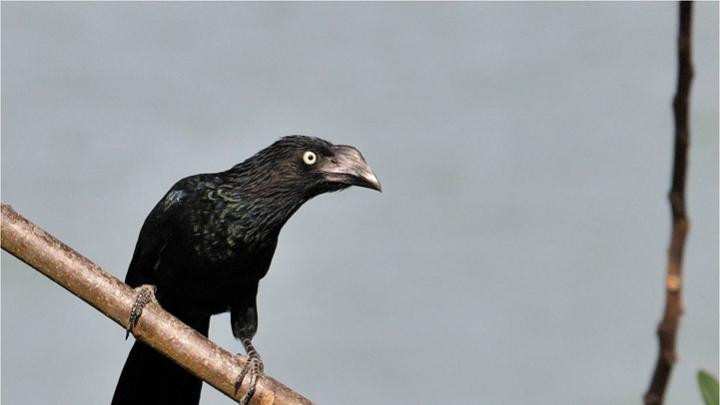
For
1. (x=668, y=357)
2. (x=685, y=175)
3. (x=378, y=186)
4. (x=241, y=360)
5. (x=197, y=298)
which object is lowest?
(x=668, y=357)

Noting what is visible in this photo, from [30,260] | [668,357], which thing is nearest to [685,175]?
[668,357]

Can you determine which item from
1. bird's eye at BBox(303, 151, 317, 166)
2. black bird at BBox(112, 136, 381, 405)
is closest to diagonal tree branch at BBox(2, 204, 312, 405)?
black bird at BBox(112, 136, 381, 405)

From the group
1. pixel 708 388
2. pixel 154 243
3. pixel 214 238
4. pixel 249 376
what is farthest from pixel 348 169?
pixel 708 388

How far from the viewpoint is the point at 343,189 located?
692 centimetres

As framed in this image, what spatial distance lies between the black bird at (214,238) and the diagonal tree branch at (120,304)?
138cm

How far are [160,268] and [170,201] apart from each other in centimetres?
47

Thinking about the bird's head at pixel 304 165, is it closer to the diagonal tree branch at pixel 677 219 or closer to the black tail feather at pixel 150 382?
the black tail feather at pixel 150 382

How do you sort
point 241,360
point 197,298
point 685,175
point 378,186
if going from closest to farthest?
point 685,175 < point 241,360 < point 378,186 < point 197,298

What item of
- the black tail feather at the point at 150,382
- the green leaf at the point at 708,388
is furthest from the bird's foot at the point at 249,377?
the green leaf at the point at 708,388

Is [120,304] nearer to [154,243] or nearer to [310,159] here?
[154,243]

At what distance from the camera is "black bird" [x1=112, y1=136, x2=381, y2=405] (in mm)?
6867

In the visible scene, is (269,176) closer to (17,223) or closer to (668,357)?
(17,223)

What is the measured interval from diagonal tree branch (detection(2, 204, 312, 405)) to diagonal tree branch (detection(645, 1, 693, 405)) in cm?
417

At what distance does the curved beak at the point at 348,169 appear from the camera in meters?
6.61
